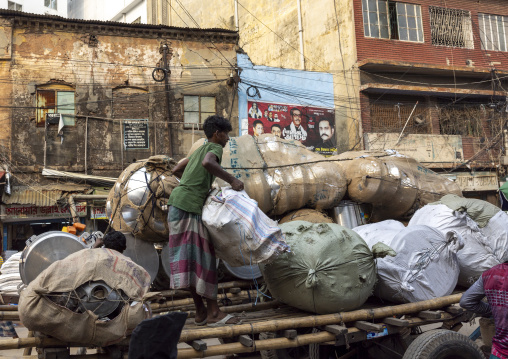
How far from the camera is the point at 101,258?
2764 mm

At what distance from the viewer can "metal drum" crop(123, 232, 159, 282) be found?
15.1 ft

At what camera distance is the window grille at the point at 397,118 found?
1709cm

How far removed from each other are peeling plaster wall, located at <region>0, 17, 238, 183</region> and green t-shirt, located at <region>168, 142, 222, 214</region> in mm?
12364

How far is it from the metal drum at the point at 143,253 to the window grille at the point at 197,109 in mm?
11590

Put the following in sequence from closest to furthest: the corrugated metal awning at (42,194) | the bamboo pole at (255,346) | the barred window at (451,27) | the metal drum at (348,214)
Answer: the bamboo pole at (255,346) → the metal drum at (348,214) → the corrugated metal awning at (42,194) → the barred window at (451,27)

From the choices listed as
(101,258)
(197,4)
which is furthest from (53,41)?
(101,258)

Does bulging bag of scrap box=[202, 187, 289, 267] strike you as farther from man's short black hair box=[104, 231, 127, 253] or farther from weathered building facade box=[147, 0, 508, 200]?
weathered building facade box=[147, 0, 508, 200]

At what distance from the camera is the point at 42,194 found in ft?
46.4

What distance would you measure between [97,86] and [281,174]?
1165 cm

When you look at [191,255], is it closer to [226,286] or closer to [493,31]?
[226,286]

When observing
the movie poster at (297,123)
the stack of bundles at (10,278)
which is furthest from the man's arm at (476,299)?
the movie poster at (297,123)

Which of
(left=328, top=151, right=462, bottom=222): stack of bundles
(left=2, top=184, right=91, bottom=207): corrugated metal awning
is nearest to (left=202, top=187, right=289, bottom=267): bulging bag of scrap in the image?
(left=328, top=151, right=462, bottom=222): stack of bundles

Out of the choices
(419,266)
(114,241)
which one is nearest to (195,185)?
(114,241)

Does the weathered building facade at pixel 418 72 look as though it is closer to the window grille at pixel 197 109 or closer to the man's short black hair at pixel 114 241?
the window grille at pixel 197 109
